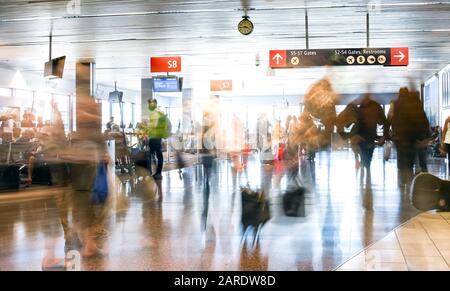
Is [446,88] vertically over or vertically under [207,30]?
under

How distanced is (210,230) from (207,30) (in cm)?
595

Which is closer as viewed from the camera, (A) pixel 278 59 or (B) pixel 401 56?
(A) pixel 278 59

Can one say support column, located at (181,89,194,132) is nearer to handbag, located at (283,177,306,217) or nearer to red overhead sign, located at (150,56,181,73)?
red overhead sign, located at (150,56,181,73)

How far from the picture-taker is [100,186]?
4.29 m

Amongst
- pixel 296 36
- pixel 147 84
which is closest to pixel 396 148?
pixel 296 36

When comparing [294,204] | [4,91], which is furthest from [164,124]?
[4,91]

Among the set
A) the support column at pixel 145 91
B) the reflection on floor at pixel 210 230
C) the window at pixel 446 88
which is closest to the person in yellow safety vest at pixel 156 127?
the reflection on floor at pixel 210 230

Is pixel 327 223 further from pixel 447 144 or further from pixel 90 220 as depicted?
pixel 447 144

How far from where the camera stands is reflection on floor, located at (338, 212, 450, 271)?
349cm

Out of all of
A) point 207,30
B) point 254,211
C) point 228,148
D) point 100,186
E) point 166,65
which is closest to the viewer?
point 100,186

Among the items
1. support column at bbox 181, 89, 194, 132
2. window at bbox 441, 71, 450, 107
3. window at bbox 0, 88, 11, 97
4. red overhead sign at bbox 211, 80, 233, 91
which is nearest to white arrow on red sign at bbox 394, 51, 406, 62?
window at bbox 441, 71, 450, 107

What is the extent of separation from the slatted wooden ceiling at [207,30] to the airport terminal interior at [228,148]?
0.17ft

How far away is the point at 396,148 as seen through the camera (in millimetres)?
5094

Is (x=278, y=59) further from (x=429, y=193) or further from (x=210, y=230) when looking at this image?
(x=210, y=230)
